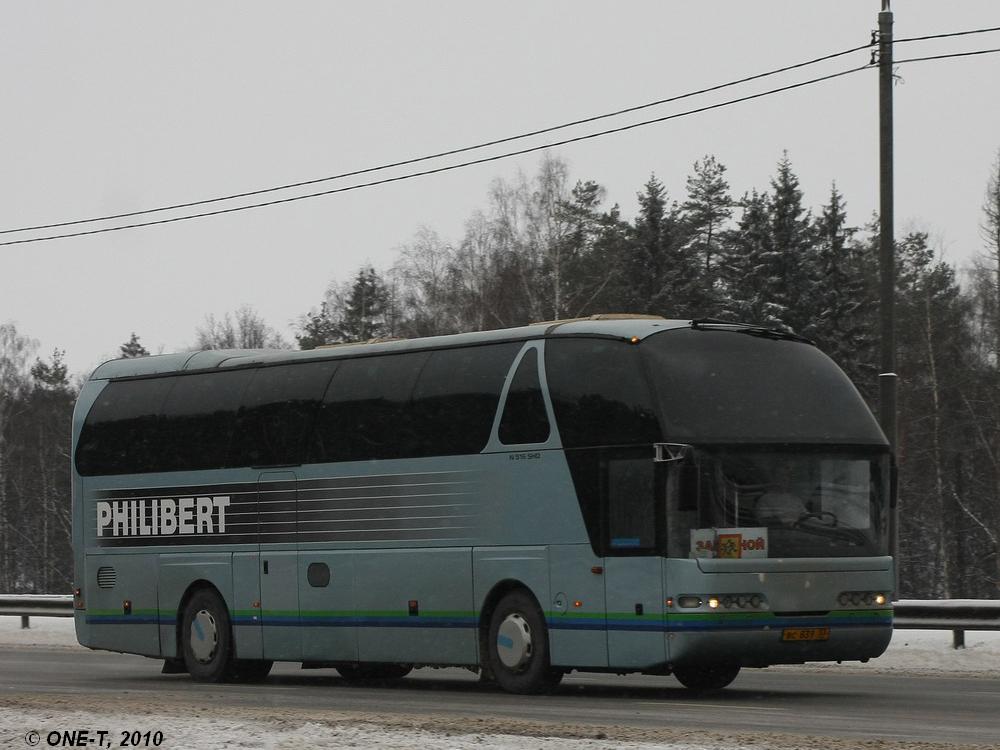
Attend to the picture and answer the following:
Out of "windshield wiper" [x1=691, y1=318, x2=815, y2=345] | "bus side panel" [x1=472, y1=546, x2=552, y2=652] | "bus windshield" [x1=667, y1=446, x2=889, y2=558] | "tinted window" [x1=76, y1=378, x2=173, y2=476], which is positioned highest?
"windshield wiper" [x1=691, y1=318, x2=815, y2=345]

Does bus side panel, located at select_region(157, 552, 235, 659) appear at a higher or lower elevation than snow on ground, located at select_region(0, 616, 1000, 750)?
higher

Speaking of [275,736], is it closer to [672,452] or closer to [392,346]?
[672,452]

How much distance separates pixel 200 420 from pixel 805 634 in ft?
26.6

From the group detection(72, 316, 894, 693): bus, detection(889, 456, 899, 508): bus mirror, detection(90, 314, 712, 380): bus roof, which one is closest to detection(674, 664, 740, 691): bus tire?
detection(72, 316, 894, 693): bus

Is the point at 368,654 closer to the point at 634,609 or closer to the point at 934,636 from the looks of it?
the point at 634,609

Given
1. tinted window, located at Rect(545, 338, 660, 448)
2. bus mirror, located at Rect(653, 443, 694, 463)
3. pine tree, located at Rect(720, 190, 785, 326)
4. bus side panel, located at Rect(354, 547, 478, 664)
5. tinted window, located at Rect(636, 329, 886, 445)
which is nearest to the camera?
bus mirror, located at Rect(653, 443, 694, 463)

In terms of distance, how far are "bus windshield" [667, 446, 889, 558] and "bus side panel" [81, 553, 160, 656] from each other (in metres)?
8.21

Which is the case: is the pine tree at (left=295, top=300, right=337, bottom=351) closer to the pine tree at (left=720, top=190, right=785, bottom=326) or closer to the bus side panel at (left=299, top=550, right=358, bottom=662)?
the pine tree at (left=720, top=190, right=785, bottom=326)

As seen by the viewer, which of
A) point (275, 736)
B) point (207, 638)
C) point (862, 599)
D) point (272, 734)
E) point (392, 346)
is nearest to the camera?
point (275, 736)

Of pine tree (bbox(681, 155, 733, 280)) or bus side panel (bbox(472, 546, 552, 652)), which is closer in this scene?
bus side panel (bbox(472, 546, 552, 652))

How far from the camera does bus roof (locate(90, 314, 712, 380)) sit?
17095 mm

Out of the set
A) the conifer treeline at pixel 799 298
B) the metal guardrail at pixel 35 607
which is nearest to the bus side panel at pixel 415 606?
the metal guardrail at pixel 35 607

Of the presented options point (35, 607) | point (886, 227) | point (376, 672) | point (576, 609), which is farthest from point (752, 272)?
point (576, 609)

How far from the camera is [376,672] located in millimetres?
20828
